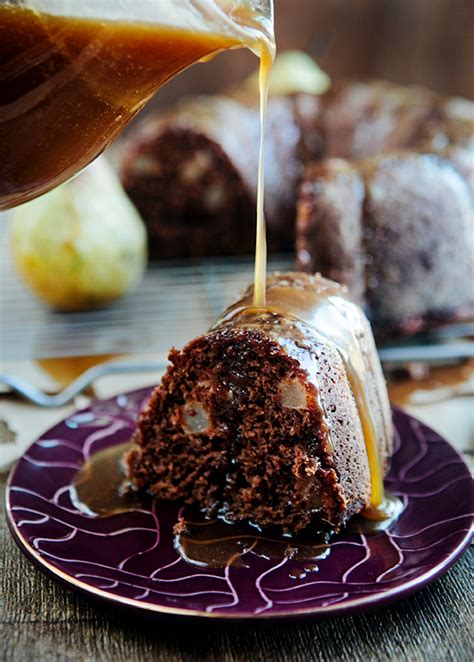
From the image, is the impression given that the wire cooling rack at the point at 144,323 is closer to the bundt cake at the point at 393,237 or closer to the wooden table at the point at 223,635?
the bundt cake at the point at 393,237

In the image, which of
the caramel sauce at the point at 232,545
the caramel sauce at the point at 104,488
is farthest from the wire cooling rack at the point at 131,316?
the caramel sauce at the point at 232,545

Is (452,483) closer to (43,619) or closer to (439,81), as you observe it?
(43,619)

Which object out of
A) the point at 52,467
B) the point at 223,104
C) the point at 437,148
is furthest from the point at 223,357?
the point at 223,104

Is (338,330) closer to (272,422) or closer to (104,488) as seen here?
(272,422)

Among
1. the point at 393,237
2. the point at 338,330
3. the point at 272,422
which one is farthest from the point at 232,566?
the point at 393,237

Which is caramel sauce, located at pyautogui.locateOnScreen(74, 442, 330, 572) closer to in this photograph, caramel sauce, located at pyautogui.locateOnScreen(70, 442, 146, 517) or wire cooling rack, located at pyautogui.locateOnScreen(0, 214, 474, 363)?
caramel sauce, located at pyautogui.locateOnScreen(70, 442, 146, 517)
